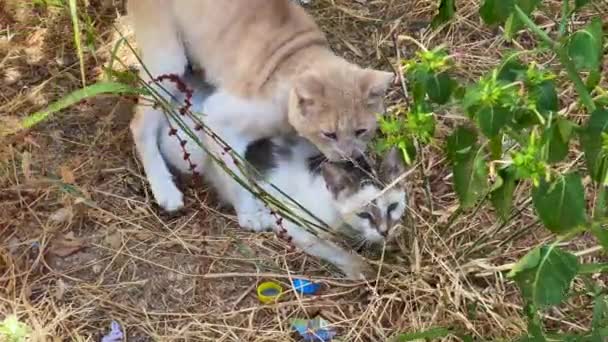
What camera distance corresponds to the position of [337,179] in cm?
255

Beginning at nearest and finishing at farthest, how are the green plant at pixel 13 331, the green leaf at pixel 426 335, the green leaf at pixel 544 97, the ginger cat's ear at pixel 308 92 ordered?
the green leaf at pixel 544 97
the green leaf at pixel 426 335
the green plant at pixel 13 331
the ginger cat's ear at pixel 308 92

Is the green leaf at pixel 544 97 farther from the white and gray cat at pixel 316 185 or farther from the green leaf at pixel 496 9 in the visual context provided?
the white and gray cat at pixel 316 185

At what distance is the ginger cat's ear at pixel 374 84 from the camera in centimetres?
263

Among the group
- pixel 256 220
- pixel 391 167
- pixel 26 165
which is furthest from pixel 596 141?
A: pixel 26 165

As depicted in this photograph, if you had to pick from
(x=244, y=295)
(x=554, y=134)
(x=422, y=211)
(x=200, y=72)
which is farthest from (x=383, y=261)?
(x=554, y=134)

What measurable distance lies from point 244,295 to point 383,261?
1.33 feet

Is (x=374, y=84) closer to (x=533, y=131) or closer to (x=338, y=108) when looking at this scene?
(x=338, y=108)

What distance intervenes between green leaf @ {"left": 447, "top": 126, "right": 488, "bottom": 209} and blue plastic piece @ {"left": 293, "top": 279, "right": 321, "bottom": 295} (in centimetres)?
93

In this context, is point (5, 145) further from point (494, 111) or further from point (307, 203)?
point (494, 111)

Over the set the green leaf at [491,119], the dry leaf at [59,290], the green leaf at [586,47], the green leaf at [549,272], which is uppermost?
the green leaf at [586,47]

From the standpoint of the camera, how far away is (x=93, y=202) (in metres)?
2.72

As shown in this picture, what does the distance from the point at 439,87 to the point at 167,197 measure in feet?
4.38

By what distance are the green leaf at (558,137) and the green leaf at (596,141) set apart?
3cm

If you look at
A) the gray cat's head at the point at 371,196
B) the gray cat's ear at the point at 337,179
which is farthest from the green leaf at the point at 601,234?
the gray cat's ear at the point at 337,179
